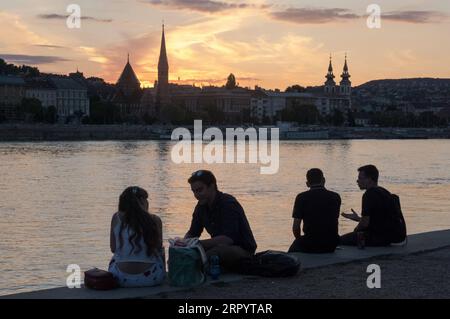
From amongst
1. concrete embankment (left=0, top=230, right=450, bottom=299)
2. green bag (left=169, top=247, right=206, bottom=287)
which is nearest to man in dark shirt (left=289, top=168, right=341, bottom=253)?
concrete embankment (left=0, top=230, right=450, bottom=299)

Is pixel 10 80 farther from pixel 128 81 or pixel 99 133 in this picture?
pixel 128 81

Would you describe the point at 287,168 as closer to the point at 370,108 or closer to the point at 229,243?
the point at 229,243

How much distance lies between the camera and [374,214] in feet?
24.5

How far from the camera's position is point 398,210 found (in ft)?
24.6

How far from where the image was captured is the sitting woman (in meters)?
5.65

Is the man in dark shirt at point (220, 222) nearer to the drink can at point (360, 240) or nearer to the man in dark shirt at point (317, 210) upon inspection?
the man in dark shirt at point (317, 210)

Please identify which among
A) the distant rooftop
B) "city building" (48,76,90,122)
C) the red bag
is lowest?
the red bag

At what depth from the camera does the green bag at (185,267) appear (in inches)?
229

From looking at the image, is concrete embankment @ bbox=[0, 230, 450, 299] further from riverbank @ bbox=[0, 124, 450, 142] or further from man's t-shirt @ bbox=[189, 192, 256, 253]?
riverbank @ bbox=[0, 124, 450, 142]

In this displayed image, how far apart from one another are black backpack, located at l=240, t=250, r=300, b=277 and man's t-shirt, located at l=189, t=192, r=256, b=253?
11 cm

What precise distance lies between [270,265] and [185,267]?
653mm

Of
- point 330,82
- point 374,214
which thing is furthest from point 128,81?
point 374,214
